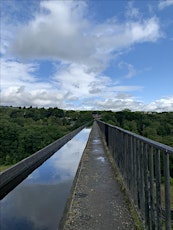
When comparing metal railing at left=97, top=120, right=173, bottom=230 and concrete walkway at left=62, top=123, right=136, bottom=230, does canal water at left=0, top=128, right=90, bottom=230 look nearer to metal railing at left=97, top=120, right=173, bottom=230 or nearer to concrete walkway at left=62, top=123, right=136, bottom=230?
concrete walkway at left=62, top=123, right=136, bottom=230

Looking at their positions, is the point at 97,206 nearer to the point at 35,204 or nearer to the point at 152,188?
the point at 35,204

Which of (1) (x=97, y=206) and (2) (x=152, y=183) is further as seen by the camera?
(1) (x=97, y=206)

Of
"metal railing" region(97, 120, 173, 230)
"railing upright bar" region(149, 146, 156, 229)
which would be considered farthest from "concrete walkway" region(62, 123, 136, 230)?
"railing upright bar" region(149, 146, 156, 229)

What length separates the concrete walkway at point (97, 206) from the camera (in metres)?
2.83

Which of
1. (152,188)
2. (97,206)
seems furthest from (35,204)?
(152,188)

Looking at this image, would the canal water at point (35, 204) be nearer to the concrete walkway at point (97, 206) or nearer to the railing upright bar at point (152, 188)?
the concrete walkway at point (97, 206)

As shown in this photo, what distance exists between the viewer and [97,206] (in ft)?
11.1

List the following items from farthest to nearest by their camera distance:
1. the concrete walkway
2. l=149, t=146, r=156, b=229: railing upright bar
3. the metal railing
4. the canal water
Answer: the concrete walkway → the canal water → l=149, t=146, r=156, b=229: railing upright bar → the metal railing

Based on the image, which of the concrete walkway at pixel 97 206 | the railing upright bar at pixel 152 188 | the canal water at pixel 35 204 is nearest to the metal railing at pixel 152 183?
the railing upright bar at pixel 152 188

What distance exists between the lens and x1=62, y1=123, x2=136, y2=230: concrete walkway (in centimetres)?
283

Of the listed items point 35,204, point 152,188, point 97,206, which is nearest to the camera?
point 152,188

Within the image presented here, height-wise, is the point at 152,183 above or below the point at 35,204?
above

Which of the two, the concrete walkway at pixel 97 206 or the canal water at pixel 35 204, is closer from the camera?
the canal water at pixel 35 204

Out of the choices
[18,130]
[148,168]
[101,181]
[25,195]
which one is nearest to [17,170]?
[25,195]
